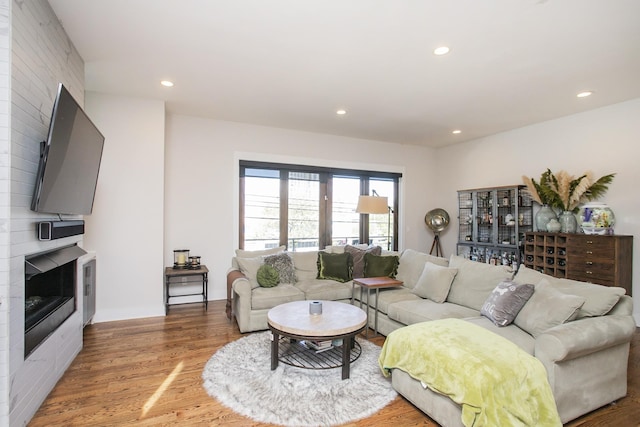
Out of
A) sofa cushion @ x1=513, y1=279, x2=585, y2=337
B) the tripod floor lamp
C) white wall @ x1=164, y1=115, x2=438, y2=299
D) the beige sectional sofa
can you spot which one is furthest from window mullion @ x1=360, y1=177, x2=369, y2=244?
sofa cushion @ x1=513, y1=279, x2=585, y2=337

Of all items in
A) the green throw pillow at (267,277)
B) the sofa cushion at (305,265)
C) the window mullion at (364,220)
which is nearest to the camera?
the green throw pillow at (267,277)

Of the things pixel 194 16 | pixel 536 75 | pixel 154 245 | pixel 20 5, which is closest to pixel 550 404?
pixel 536 75

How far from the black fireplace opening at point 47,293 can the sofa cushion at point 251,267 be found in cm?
166

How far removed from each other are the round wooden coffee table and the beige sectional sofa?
1.53 feet

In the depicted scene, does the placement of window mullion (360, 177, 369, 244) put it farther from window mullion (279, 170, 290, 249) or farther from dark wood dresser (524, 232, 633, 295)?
dark wood dresser (524, 232, 633, 295)


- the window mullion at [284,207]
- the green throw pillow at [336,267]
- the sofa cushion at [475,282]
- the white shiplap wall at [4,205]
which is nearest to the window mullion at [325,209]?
the window mullion at [284,207]

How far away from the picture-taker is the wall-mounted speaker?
89.1 inches

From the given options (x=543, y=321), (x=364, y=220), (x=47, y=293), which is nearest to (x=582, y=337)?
(x=543, y=321)

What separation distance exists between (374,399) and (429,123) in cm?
415

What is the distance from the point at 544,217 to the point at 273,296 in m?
4.03

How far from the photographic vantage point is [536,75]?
11.1 ft

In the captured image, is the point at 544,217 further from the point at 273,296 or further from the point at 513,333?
the point at 273,296

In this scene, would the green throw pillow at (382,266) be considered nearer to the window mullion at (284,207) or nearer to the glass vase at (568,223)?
the window mullion at (284,207)

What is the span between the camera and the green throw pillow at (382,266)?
14.0ft
